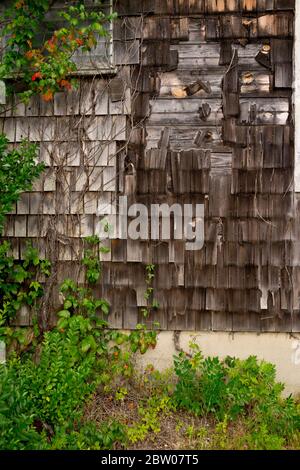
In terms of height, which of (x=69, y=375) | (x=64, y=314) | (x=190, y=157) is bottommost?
(x=69, y=375)

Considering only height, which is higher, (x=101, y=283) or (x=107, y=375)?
(x=101, y=283)

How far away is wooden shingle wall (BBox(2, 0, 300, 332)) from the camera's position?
4746 millimetres

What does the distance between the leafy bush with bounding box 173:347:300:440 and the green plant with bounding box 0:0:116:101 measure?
257 centimetres

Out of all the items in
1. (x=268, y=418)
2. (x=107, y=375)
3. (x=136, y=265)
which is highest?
(x=136, y=265)

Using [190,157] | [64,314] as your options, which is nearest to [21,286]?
[64,314]

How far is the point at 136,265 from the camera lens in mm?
4930

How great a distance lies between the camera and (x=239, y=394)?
4.41m

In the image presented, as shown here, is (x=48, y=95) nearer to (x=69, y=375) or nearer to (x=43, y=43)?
(x=43, y=43)

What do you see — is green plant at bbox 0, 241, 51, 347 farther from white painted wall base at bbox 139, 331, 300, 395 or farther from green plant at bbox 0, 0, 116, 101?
green plant at bbox 0, 0, 116, 101

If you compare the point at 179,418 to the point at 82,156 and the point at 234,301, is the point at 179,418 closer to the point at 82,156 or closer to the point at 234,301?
the point at 234,301

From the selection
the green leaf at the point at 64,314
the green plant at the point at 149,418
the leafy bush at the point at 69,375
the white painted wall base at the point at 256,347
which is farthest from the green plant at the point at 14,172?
the green plant at the point at 149,418

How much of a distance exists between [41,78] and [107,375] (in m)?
2.58

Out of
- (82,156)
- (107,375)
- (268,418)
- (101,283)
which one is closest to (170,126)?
(82,156)

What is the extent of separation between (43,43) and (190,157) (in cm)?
165
